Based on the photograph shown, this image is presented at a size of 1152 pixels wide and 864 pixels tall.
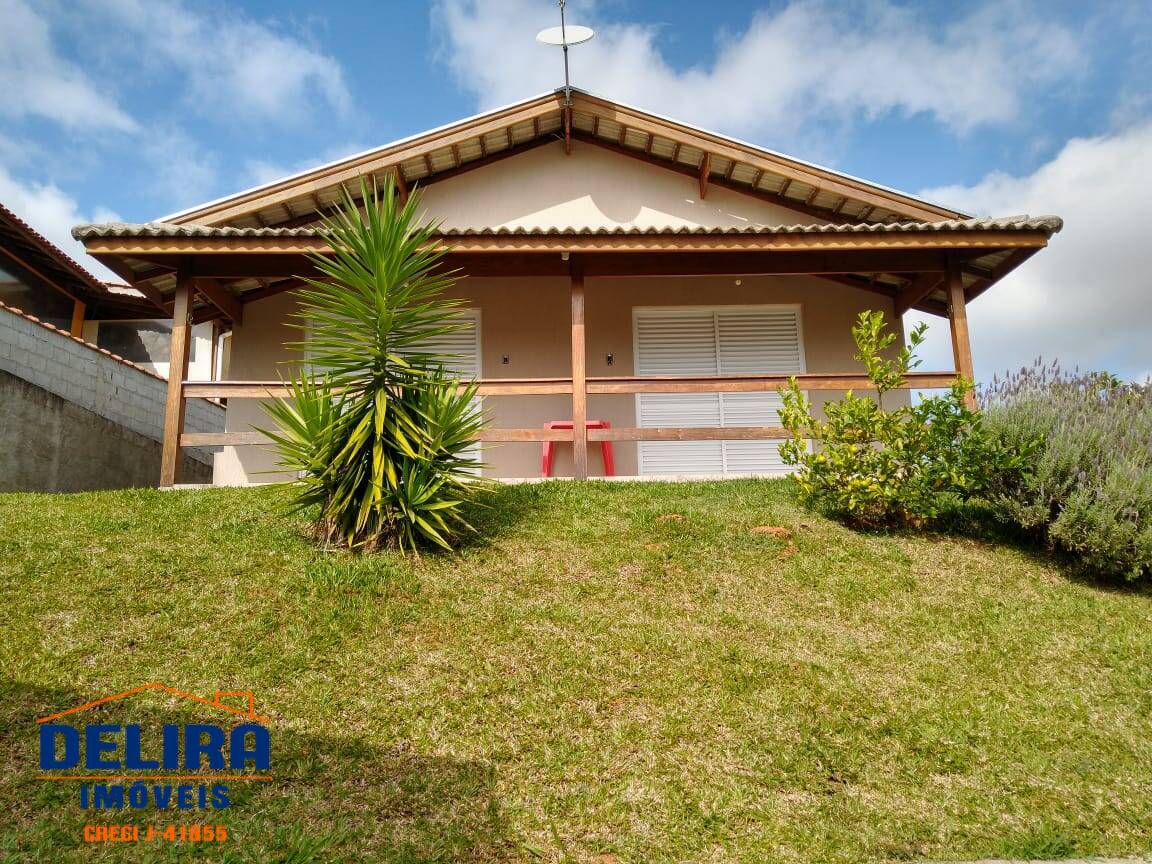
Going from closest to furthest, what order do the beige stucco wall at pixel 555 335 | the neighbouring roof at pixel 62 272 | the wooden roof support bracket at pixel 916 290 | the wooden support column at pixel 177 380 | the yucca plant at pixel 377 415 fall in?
the yucca plant at pixel 377 415, the wooden support column at pixel 177 380, the wooden roof support bracket at pixel 916 290, the beige stucco wall at pixel 555 335, the neighbouring roof at pixel 62 272

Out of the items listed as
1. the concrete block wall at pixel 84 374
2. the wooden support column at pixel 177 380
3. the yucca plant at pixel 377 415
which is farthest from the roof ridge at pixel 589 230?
the concrete block wall at pixel 84 374

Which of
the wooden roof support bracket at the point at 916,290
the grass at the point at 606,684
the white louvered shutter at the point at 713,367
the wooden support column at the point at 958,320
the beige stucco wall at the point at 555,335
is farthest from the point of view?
the white louvered shutter at the point at 713,367

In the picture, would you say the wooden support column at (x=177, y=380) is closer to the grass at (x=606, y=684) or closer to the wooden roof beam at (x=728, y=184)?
the grass at (x=606, y=684)

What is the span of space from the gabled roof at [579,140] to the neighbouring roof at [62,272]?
730 cm

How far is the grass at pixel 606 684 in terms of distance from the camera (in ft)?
11.4

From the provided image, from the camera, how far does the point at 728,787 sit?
3785 millimetres

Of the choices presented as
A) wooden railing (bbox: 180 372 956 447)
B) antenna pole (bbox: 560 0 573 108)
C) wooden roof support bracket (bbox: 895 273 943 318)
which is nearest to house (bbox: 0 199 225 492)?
wooden railing (bbox: 180 372 956 447)

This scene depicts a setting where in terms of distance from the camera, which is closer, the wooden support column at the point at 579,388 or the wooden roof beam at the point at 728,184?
the wooden support column at the point at 579,388

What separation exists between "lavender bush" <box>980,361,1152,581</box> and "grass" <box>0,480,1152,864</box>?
39cm

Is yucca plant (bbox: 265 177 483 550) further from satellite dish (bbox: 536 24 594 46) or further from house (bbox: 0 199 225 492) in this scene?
house (bbox: 0 199 225 492)

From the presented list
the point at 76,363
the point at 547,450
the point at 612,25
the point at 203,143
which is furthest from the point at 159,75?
the point at 547,450

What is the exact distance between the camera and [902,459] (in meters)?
7.34

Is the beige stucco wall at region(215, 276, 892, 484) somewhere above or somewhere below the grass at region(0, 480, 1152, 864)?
above

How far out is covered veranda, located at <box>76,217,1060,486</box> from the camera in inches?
339
